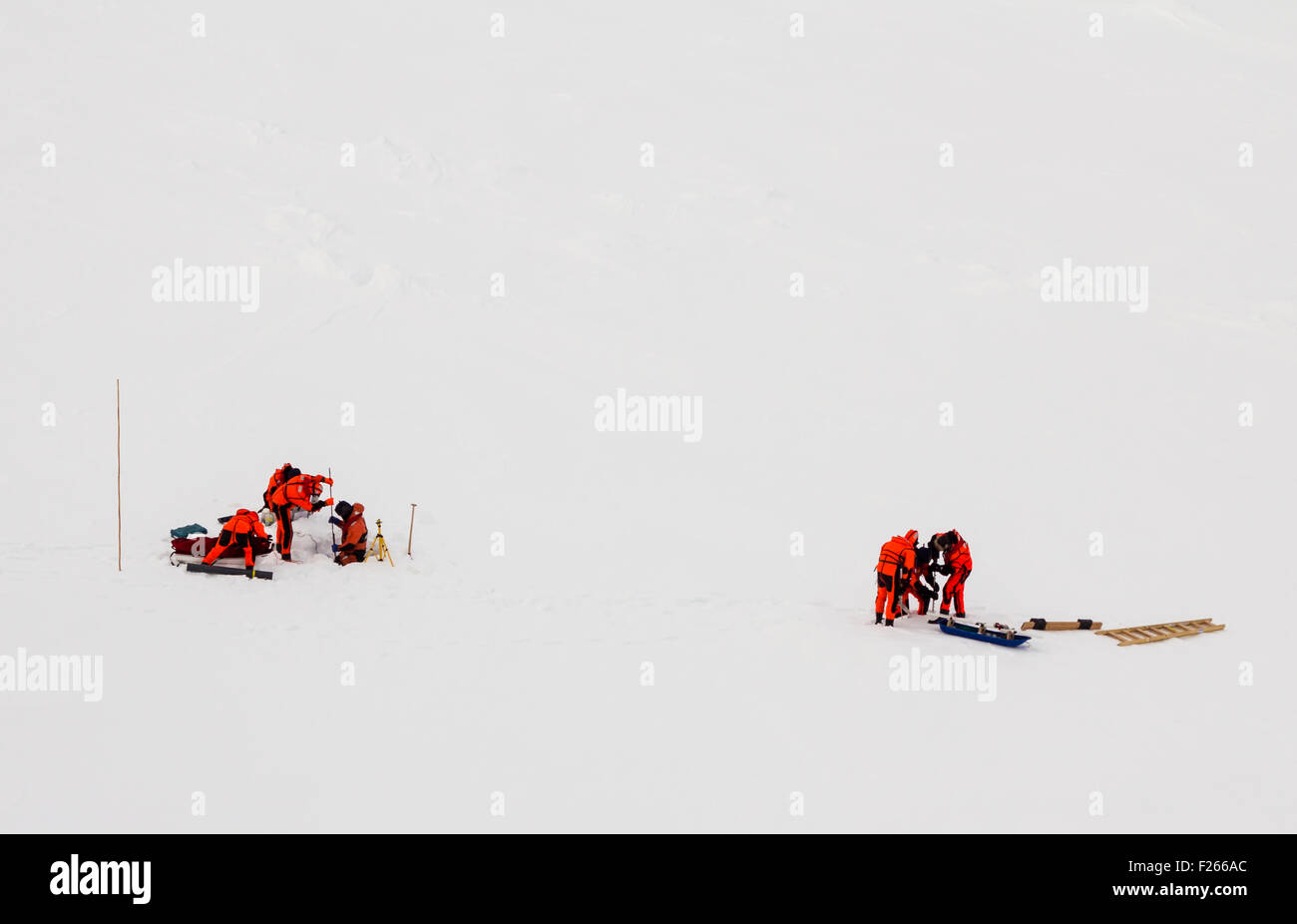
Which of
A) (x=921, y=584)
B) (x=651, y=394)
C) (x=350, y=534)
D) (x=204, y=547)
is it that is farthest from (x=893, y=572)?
(x=651, y=394)

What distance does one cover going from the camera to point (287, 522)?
46.9 feet

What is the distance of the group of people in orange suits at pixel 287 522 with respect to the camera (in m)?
13.8

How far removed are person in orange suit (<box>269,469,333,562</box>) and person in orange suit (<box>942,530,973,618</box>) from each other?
7544mm

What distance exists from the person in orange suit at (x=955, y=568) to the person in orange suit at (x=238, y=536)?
8.02 m

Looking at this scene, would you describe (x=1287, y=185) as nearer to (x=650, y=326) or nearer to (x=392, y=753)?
(x=650, y=326)

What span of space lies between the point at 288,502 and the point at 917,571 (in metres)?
7.50

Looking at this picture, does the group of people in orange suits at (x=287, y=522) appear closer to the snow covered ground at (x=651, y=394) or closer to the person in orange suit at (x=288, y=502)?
the person in orange suit at (x=288, y=502)

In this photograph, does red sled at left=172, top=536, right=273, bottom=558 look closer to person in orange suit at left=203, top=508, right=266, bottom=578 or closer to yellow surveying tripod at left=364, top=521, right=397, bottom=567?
person in orange suit at left=203, top=508, right=266, bottom=578

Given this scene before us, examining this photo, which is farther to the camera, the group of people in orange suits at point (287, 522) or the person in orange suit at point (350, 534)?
the person in orange suit at point (350, 534)

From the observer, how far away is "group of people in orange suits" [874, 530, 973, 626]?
528 inches

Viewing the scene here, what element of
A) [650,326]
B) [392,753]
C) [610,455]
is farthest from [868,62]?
[392,753]

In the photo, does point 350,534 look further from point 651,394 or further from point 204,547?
point 651,394

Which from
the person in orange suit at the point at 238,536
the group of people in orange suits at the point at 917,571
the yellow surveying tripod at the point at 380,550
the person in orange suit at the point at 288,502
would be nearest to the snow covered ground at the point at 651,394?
the yellow surveying tripod at the point at 380,550

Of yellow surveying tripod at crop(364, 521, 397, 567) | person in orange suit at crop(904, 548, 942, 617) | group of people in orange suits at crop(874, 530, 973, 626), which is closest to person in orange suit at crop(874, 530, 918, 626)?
group of people in orange suits at crop(874, 530, 973, 626)
